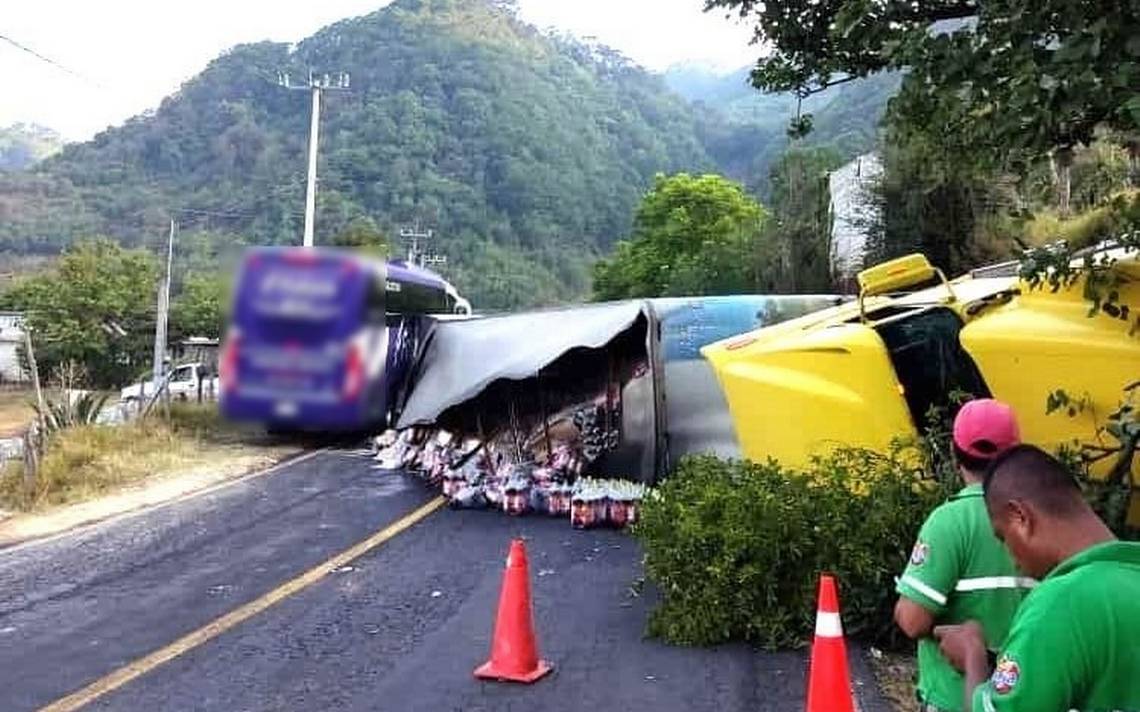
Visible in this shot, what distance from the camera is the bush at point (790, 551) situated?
5.96 metres

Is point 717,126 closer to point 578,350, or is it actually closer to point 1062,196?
point 1062,196

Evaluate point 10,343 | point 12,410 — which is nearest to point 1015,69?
point 12,410

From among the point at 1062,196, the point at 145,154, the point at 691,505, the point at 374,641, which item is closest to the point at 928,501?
the point at 691,505

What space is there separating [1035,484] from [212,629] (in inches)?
226

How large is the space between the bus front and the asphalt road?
10.9 ft

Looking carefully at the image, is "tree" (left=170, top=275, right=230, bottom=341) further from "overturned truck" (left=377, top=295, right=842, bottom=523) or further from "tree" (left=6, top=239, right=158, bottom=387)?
"overturned truck" (left=377, top=295, right=842, bottom=523)

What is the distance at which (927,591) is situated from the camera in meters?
2.92

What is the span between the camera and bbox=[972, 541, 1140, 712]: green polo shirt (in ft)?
6.15

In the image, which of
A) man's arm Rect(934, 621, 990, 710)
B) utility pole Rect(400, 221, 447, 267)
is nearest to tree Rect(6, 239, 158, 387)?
utility pole Rect(400, 221, 447, 267)

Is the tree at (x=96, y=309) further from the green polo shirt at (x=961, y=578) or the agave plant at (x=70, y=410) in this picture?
the green polo shirt at (x=961, y=578)

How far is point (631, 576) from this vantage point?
8.07 metres

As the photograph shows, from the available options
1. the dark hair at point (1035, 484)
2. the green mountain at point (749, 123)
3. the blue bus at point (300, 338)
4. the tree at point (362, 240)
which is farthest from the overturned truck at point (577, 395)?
the green mountain at point (749, 123)

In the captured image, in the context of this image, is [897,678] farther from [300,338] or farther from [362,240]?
[300,338]

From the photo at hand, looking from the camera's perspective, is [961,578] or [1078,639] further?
[961,578]
